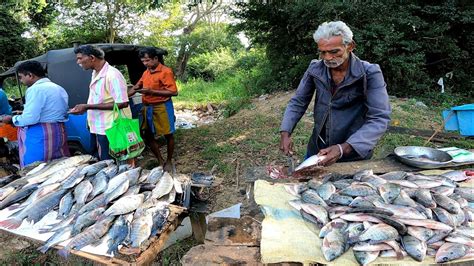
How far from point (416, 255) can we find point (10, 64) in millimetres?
22071

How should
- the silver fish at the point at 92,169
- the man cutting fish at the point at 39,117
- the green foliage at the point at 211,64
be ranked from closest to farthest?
the silver fish at the point at 92,169
the man cutting fish at the point at 39,117
the green foliage at the point at 211,64

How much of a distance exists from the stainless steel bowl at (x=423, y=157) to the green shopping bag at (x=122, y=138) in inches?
110

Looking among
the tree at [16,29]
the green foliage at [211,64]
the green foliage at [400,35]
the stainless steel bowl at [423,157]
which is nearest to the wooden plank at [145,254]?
the stainless steel bowl at [423,157]

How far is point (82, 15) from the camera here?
20688mm

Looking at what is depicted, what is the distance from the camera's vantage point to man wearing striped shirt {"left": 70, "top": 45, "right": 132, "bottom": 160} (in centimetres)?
406

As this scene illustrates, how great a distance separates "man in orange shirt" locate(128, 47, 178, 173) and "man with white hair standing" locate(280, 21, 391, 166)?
3.01m

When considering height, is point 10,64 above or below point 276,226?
above

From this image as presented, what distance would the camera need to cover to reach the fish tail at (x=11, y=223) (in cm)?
262

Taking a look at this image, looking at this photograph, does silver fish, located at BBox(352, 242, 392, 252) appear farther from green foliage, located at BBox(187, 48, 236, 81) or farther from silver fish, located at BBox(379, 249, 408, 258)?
green foliage, located at BBox(187, 48, 236, 81)

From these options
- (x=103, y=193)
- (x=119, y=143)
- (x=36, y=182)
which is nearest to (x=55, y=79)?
(x=119, y=143)

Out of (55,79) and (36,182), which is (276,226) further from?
(55,79)

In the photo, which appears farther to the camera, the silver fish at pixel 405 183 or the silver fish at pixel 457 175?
the silver fish at pixel 457 175

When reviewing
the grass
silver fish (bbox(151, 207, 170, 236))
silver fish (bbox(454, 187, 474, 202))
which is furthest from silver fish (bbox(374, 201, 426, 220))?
the grass

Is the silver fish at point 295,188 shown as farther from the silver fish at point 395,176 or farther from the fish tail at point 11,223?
the fish tail at point 11,223
